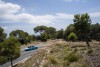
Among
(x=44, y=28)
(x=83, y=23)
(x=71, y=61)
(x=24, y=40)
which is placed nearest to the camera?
(x=71, y=61)

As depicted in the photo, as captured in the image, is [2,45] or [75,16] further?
[75,16]

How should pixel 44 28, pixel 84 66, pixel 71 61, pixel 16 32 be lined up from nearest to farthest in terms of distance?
pixel 84 66 → pixel 71 61 → pixel 16 32 → pixel 44 28

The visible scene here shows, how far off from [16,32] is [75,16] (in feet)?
210

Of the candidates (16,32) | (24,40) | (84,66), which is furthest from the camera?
(16,32)

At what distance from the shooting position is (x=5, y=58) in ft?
88.5

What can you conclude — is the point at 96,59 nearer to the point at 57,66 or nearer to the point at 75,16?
the point at 57,66

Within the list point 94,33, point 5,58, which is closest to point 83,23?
point 5,58

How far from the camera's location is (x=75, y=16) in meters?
42.2

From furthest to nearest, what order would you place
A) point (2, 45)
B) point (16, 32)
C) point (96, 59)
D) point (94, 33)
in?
1. point (16, 32)
2. point (94, 33)
3. point (2, 45)
4. point (96, 59)

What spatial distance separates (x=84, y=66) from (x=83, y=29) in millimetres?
28333

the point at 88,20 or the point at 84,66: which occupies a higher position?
the point at 88,20

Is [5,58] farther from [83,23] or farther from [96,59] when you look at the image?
[83,23]

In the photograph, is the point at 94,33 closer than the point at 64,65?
No

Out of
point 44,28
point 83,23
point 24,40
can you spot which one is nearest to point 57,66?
point 83,23
